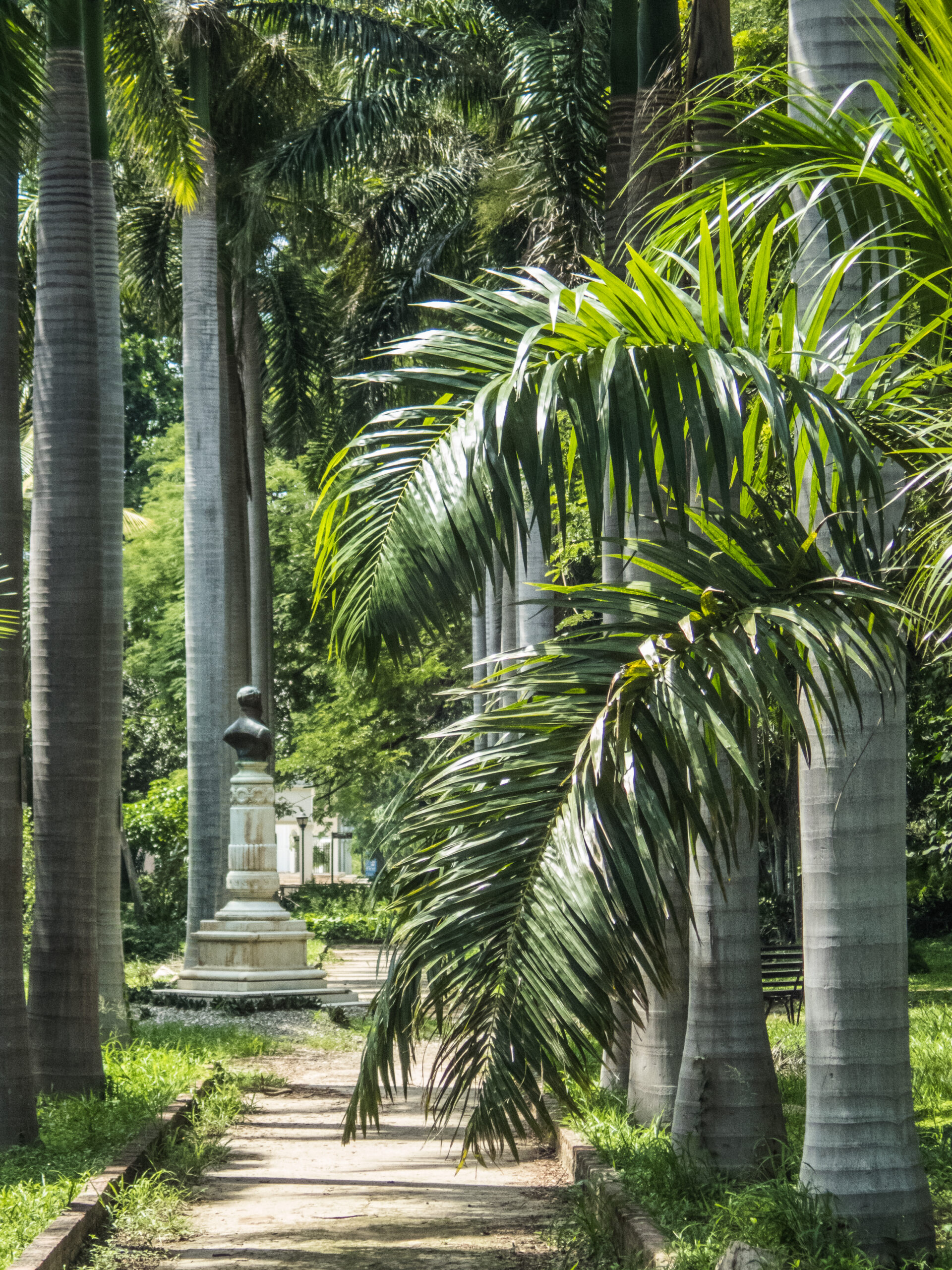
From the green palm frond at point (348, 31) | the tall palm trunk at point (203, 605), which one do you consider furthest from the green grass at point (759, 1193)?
the green palm frond at point (348, 31)

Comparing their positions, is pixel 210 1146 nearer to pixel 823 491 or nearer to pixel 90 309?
pixel 90 309

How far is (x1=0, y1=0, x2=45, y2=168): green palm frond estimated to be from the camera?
6.55 m

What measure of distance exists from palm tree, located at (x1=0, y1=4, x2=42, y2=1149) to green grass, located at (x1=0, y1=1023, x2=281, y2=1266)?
298 mm

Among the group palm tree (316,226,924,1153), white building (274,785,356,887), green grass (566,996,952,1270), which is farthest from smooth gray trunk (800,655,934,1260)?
white building (274,785,356,887)

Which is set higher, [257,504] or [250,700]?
[257,504]

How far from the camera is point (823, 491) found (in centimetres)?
416

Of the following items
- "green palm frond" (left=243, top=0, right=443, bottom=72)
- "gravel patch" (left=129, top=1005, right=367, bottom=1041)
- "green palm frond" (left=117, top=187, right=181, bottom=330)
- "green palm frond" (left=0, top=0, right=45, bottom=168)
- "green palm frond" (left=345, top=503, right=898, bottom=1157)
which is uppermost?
"green palm frond" (left=243, top=0, right=443, bottom=72)

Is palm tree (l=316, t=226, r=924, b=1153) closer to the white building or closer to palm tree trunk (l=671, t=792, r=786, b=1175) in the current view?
palm tree trunk (l=671, t=792, r=786, b=1175)

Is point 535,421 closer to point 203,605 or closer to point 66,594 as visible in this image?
point 66,594

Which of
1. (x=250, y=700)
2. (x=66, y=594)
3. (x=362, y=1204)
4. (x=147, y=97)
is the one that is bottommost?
(x=362, y=1204)

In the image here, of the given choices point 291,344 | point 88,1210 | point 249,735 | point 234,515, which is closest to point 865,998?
point 88,1210

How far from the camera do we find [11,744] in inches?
310

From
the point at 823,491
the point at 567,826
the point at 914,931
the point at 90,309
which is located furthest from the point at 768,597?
the point at 914,931

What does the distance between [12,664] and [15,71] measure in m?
3.16
